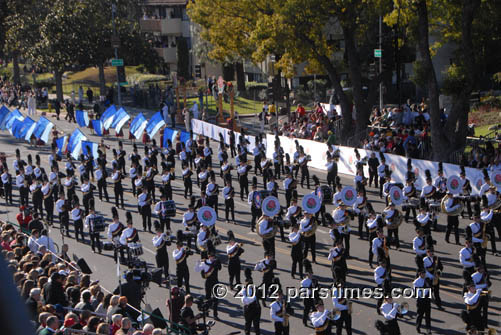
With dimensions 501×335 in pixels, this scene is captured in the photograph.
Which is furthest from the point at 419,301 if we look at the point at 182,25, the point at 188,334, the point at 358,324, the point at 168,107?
the point at 182,25

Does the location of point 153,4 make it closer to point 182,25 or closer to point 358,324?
point 182,25

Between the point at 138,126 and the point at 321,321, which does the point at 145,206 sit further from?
the point at 138,126

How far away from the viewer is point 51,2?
2021 inches

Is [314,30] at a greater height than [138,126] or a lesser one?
greater

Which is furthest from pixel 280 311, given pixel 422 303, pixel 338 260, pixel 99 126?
pixel 99 126

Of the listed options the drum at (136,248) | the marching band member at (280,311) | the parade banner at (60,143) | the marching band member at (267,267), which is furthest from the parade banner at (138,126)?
the marching band member at (280,311)

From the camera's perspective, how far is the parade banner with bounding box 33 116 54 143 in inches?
1152

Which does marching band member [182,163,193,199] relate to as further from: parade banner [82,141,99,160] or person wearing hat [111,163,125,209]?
parade banner [82,141,99,160]

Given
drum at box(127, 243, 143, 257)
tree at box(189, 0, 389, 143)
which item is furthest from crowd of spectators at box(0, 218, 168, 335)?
tree at box(189, 0, 389, 143)

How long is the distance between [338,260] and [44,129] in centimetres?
1921

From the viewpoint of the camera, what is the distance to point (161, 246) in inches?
610

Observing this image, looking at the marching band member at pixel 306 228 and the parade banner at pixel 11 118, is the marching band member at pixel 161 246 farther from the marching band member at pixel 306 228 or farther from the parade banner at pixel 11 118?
the parade banner at pixel 11 118

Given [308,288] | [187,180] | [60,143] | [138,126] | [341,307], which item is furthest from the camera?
[138,126]

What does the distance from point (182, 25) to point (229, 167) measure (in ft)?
129
